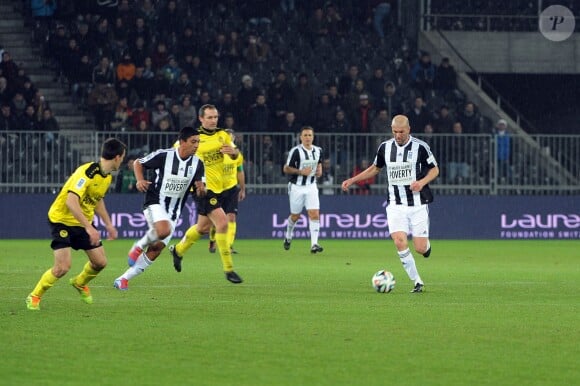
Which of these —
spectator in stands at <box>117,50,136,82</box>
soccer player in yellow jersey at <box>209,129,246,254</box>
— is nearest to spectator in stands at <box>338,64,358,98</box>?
spectator in stands at <box>117,50,136,82</box>

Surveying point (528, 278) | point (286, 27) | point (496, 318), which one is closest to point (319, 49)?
point (286, 27)

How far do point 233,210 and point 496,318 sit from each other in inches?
389

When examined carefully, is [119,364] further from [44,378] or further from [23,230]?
[23,230]

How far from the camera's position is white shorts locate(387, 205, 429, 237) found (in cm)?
1481

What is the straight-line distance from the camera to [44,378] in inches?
311

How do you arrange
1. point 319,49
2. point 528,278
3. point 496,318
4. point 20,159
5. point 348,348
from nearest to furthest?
point 348,348
point 496,318
point 528,278
point 20,159
point 319,49

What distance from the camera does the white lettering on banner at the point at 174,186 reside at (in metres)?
14.8

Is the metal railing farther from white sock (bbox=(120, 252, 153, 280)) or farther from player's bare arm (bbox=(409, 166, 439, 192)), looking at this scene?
white sock (bbox=(120, 252, 153, 280))

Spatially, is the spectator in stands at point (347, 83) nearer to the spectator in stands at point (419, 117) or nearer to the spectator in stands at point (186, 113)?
the spectator in stands at point (419, 117)

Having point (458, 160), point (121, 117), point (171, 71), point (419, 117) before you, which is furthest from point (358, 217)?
point (121, 117)

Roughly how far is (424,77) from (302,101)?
→ 13.3 feet

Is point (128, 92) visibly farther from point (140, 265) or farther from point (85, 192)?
point (85, 192)

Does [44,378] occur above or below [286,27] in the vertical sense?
below

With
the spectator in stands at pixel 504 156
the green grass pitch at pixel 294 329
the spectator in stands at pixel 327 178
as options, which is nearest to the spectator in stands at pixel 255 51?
the spectator in stands at pixel 327 178
